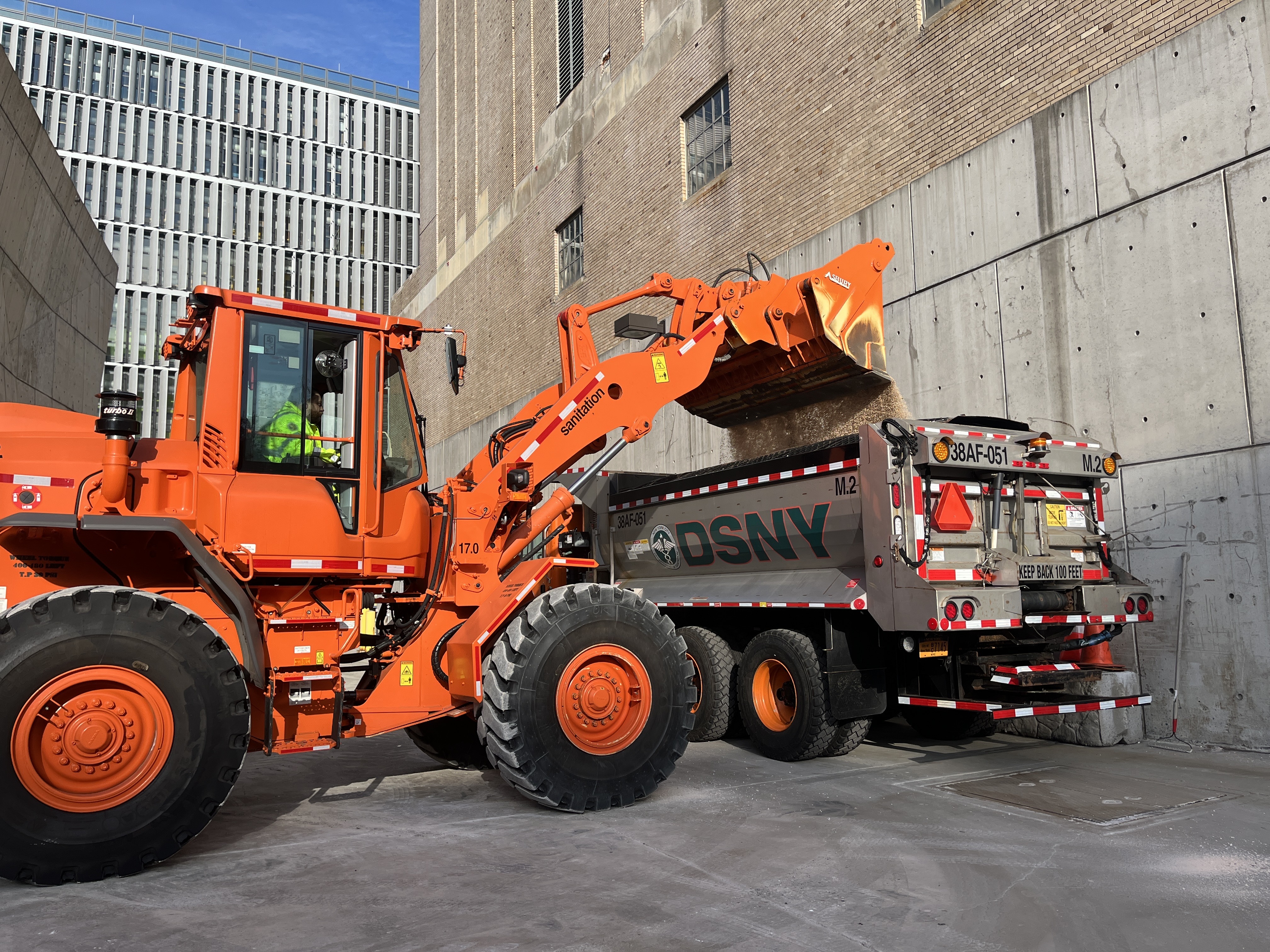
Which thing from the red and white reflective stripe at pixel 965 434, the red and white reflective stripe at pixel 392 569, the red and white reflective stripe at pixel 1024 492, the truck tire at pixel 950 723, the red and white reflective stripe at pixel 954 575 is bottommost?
the truck tire at pixel 950 723

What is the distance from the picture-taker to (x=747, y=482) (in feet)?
25.8

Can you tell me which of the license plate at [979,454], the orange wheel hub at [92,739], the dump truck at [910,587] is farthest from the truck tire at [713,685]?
the orange wheel hub at [92,739]

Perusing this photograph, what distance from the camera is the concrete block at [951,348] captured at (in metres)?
9.54

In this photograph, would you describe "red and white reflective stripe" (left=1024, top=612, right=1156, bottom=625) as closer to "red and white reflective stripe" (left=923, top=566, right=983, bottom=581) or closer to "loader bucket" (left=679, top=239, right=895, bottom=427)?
"red and white reflective stripe" (left=923, top=566, right=983, bottom=581)

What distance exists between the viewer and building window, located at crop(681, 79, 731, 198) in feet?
49.0

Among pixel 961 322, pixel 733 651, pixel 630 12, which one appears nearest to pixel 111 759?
pixel 733 651

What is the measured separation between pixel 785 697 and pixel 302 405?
175 inches

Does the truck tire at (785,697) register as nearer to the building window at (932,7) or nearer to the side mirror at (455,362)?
the side mirror at (455,362)

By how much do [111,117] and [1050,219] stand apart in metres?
52.8

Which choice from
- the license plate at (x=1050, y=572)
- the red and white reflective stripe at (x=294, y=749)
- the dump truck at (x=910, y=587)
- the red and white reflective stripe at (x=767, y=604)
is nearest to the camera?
the red and white reflective stripe at (x=294, y=749)

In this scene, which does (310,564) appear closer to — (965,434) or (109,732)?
(109,732)

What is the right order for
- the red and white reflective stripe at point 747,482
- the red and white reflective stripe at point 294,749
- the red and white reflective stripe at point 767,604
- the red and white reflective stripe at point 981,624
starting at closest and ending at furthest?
the red and white reflective stripe at point 294,749
the red and white reflective stripe at point 981,624
the red and white reflective stripe at point 767,604
the red and white reflective stripe at point 747,482

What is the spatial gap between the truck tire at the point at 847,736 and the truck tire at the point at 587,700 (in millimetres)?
1838

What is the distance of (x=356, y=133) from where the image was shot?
177 ft
